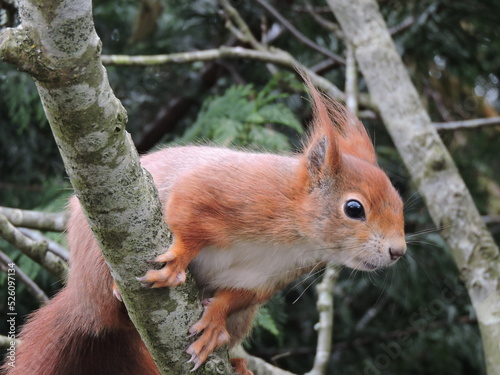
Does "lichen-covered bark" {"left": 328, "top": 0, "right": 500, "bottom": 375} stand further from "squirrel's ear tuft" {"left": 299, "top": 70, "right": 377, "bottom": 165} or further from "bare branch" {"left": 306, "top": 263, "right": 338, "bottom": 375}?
"squirrel's ear tuft" {"left": 299, "top": 70, "right": 377, "bottom": 165}

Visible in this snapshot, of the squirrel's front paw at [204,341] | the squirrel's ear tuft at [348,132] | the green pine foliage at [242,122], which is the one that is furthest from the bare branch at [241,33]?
the squirrel's front paw at [204,341]

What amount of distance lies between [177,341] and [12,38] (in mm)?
1053

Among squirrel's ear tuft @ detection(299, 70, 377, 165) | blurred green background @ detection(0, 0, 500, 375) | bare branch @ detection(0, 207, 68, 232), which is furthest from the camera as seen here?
blurred green background @ detection(0, 0, 500, 375)

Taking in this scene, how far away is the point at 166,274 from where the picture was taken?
1846 millimetres

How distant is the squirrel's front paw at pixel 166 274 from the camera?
1.83 metres

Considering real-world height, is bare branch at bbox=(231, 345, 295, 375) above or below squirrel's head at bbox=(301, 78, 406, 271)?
below

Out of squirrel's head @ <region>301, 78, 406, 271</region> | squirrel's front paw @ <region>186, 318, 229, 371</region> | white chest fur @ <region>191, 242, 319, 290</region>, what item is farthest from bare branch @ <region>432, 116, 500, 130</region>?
squirrel's front paw @ <region>186, 318, 229, 371</region>

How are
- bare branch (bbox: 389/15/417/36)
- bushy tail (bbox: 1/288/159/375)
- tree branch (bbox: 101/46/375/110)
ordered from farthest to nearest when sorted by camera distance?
bare branch (bbox: 389/15/417/36)
tree branch (bbox: 101/46/375/110)
bushy tail (bbox: 1/288/159/375)

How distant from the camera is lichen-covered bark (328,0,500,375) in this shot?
302 centimetres

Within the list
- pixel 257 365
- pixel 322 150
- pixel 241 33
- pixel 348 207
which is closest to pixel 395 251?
pixel 348 207

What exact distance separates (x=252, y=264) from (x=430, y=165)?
1422 millimetres

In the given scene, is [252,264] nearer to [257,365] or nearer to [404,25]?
[257,365]

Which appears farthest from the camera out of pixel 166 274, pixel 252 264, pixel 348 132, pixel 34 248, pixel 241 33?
pixel 241 33

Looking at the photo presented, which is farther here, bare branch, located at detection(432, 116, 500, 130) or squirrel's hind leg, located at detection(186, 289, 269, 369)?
bare branch, located at detection(432, 116, 500, 130)
